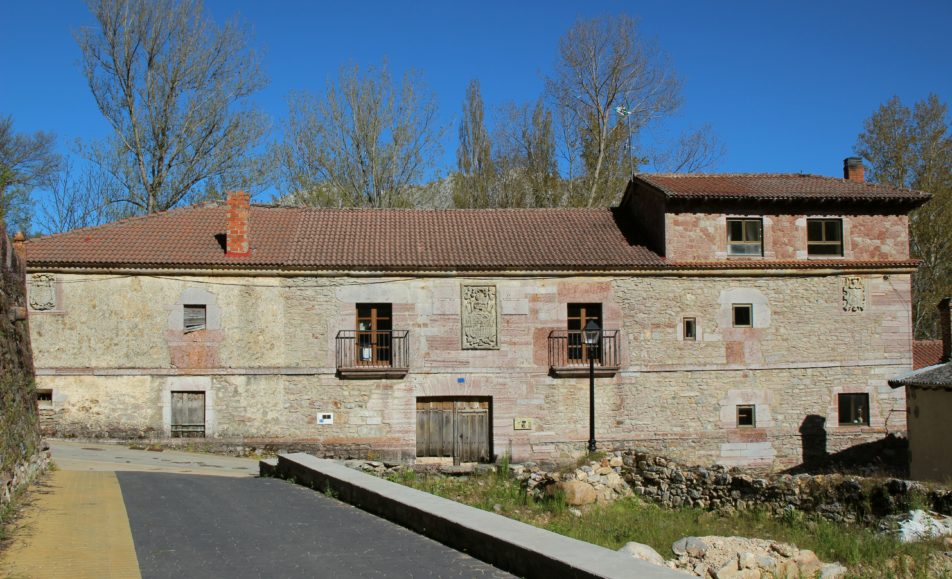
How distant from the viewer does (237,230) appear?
67.8 feet

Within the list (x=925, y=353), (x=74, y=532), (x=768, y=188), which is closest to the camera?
(x=74, y=532)

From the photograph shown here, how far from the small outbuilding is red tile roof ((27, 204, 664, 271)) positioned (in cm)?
649

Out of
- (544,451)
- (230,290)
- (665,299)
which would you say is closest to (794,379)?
(665,299)

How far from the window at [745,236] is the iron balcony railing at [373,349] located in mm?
8778

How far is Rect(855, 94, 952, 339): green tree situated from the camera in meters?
33.9

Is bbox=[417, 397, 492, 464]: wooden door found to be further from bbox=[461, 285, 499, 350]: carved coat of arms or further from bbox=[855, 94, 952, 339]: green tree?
bbox=[855, 94, 952, 339]: green tree

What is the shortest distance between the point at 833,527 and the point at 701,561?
334cm

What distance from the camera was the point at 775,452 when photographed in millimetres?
21375

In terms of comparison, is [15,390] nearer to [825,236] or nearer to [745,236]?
[745,236]

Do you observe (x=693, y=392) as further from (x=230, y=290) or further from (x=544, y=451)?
(x=230, y=290)

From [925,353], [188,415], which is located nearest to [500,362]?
[188,415]

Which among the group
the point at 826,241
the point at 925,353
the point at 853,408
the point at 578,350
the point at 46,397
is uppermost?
the point at 826,241

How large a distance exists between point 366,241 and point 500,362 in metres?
4.71

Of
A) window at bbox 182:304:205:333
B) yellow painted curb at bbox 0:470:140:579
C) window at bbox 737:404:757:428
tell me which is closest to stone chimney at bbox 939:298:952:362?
window at bbox 737:404:757:428
